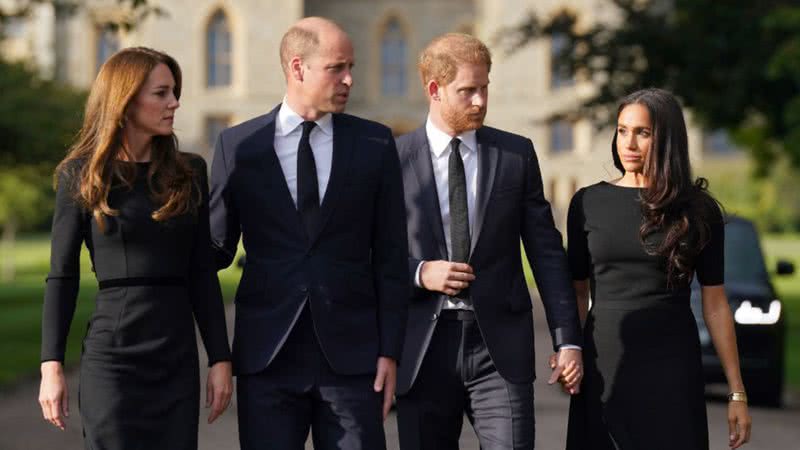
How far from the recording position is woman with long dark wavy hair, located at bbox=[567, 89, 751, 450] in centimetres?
609

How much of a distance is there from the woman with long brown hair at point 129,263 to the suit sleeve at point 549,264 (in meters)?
1.43

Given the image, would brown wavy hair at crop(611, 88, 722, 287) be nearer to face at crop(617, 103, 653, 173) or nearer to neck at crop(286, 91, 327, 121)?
face at crop(617, 103, 653, 173)

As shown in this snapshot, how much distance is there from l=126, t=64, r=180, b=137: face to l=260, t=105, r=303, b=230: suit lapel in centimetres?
44

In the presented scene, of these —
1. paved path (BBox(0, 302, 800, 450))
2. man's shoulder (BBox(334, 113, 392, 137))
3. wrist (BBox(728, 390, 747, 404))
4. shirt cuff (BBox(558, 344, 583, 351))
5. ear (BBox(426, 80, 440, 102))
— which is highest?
ear (BBox(426, 80, 440, 102))

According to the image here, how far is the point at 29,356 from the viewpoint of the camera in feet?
65.7

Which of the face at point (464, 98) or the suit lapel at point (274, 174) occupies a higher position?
the face at point (464, 98)

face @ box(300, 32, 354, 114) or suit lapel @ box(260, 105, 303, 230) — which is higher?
face @ box(300, 32, 354, 114)

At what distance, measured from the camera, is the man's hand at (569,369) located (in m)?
6.12

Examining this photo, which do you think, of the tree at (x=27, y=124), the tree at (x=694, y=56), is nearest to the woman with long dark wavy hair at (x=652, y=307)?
the tree at (x=694, y=56)

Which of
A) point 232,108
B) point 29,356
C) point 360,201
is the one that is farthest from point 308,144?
point 232,108

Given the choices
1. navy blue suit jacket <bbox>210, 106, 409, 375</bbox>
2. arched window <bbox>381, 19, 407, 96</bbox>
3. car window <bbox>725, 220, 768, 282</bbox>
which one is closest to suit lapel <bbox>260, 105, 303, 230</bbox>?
navy blue suit jacket <bbox>210, 106, 409, 375</bbox>

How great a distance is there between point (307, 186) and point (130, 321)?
0.81 m

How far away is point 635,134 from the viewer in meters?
6.12

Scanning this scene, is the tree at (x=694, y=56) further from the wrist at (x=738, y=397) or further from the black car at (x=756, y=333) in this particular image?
the wrist at (x=738, y=397)
